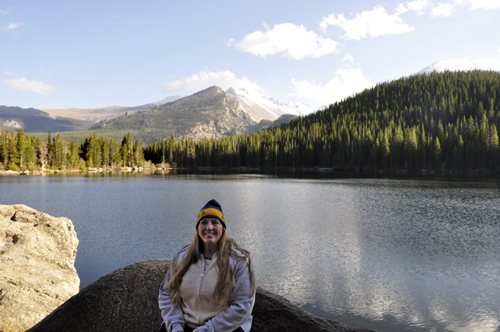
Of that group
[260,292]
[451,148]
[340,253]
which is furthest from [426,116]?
[260,292]

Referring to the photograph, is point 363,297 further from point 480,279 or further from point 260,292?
point 260,292

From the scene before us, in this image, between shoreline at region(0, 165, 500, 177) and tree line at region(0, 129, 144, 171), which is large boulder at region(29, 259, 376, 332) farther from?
tree line at region(0, 129, 144, 171)

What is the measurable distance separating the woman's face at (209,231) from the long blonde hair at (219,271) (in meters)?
0.07

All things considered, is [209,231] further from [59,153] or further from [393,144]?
[393,144]

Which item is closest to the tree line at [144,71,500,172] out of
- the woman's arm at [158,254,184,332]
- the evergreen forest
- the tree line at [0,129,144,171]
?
the evergreen forest

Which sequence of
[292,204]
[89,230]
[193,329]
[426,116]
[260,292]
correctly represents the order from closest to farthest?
[193,329] → [260,292] → [89,230] → [292,204] → [426,116]

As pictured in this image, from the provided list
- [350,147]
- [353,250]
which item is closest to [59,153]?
[350,147]

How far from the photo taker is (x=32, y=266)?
1075 cm

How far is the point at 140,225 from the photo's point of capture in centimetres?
2812

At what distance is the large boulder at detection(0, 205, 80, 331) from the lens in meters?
9.17

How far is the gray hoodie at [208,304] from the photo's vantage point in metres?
4.19

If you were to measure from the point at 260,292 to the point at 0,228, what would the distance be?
11.4m

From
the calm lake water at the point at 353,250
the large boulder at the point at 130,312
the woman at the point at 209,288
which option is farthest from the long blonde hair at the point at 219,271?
the calm lake water at the point at 353,250

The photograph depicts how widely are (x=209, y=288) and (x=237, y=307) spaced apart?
441 mm
